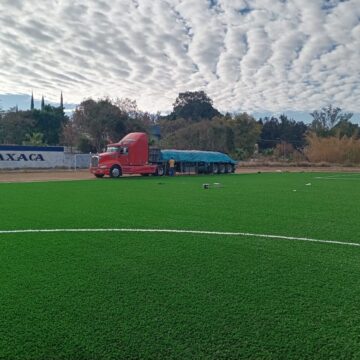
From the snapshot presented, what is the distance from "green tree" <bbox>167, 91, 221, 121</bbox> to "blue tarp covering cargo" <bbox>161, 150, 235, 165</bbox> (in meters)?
35.0

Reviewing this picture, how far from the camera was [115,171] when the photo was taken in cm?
2508

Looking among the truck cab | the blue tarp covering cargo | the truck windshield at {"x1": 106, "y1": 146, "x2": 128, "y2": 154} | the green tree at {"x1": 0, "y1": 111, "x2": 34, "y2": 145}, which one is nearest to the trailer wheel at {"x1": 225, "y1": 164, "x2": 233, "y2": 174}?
the blue tarp covering cargo

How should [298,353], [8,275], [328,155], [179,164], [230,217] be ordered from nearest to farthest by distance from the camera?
[298,353] < [8,275] < [230,217] < [179,164] < [328,155]

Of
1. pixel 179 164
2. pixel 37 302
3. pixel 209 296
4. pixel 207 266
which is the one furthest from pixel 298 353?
pixel 179 164

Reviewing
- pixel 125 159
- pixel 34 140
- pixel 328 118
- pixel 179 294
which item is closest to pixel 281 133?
pixel 328 118

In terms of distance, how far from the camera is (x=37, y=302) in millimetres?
3211

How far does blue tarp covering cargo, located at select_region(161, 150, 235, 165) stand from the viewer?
29019 millimetres

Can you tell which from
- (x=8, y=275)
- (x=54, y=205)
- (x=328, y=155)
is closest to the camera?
(x=8, y=275)

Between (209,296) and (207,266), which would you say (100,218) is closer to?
(207,266)

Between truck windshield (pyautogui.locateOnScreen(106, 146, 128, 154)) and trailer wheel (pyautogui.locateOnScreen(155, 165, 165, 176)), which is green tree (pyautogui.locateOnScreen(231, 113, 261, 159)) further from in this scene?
truck windshield (pyautogui.locateOnScreen(106, 146, 128, 154))

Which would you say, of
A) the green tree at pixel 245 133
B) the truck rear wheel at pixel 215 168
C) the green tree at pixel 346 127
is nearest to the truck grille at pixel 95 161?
the truck rear wheel at pixel 215 168

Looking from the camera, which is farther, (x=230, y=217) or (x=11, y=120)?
(x=11, y=120)

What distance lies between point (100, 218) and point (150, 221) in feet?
3.54

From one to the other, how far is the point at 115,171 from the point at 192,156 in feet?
26.3
